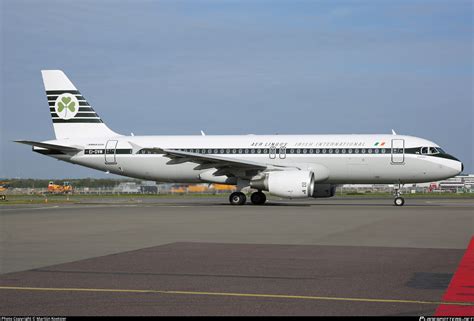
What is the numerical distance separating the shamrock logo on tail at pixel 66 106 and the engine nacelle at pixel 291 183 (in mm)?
13969

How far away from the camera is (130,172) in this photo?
117 ft

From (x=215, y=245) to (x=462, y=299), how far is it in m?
6.72

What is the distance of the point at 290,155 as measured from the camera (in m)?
32.5

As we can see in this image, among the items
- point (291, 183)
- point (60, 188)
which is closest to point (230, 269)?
point (291, 183)

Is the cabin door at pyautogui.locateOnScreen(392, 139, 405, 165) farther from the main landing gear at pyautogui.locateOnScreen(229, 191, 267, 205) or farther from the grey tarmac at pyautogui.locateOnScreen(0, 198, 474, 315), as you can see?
the grey tarmac at pyautogui.locateOnScreen(0, 198, 474, 315)

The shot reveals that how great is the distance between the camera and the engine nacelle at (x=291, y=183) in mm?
29094

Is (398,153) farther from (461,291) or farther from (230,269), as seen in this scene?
(461,291)

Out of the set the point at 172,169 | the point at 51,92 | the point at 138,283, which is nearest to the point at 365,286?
the point at 138,283

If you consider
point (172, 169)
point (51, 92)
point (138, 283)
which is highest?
point (51, 92)

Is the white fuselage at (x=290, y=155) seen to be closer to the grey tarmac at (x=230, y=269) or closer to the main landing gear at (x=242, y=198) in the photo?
the main landing gear at (x=242, y=198)

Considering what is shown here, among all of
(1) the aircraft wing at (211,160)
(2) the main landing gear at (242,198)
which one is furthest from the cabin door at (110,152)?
(2) the main landing gear at (242,198)

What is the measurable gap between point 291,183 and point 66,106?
625 inches

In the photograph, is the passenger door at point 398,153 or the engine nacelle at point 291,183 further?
the passenger door at point 398,153

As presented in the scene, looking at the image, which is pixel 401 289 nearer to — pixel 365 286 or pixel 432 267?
pixel 365 286
